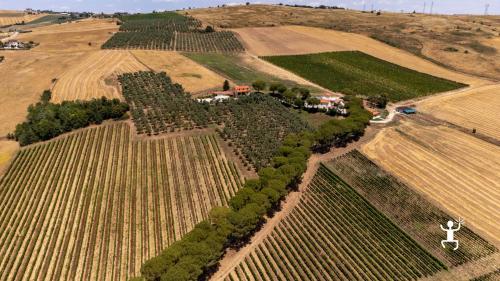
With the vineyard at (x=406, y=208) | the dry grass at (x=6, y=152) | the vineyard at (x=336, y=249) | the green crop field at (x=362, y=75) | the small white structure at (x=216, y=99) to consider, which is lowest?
the vineyard at (x=336, y=249)

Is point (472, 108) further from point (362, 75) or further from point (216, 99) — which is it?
point (216, 99)

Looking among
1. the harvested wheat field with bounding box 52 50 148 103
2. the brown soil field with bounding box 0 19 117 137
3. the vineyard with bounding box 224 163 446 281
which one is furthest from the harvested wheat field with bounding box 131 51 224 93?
the vineyard with bounding box 224 163 446 281

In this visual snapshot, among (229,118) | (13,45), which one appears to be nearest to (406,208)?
(229,118)

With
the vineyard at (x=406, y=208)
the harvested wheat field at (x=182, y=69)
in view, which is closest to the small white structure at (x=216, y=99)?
the harvested wheat field at (x=182, y=69)

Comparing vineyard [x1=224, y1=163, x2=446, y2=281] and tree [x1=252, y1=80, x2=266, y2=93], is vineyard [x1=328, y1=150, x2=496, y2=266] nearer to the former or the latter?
vineyard [x1=224, y1=163, x2=446, y2=281]

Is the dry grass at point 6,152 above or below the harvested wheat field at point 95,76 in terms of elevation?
below

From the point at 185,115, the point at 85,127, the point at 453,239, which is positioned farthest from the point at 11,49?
the point at 453,239

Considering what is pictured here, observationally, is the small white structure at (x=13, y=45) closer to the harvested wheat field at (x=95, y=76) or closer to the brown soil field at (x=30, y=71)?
the brown soil field at (x=30, y=71)
